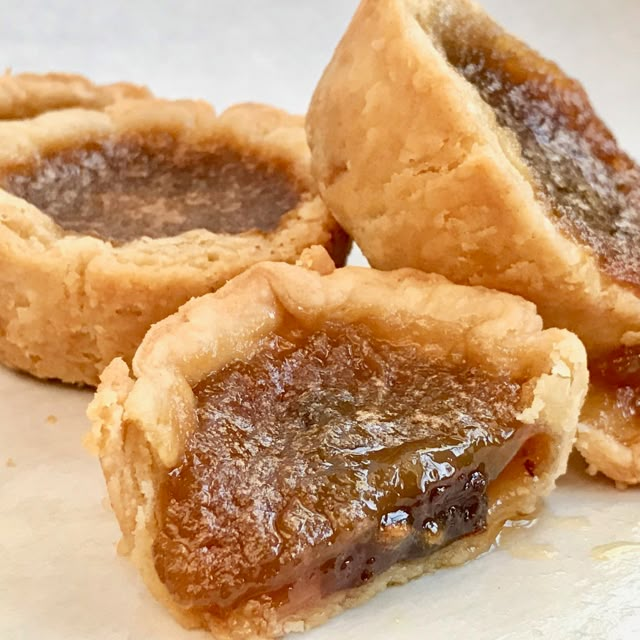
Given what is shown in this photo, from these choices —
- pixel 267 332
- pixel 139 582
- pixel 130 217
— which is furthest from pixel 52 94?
pixel 139 582

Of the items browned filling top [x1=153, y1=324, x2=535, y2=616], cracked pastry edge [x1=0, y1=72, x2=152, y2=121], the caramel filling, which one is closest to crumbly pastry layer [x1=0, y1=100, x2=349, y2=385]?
cracked pastry edge [x1=0, y1=72, x2=152, y2=121]

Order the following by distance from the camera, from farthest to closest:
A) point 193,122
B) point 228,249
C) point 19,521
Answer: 1. point 193,122
2. point 228,249
3. point 19,521

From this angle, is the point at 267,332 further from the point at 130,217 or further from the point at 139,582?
the point at 130,217

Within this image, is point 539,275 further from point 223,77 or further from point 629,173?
point 223,77

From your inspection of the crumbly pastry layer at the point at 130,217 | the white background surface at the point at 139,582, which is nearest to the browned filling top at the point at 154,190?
the crumbly pastry layer at the point at 130,217

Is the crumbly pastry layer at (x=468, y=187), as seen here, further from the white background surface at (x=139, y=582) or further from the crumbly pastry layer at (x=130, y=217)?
A: the crumbly pastry layer at (x=130, y=217)

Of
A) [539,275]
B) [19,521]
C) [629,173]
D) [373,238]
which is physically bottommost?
[19,521]

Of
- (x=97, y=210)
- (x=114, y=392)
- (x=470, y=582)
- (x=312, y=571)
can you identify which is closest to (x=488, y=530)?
(x=470, y=582)
